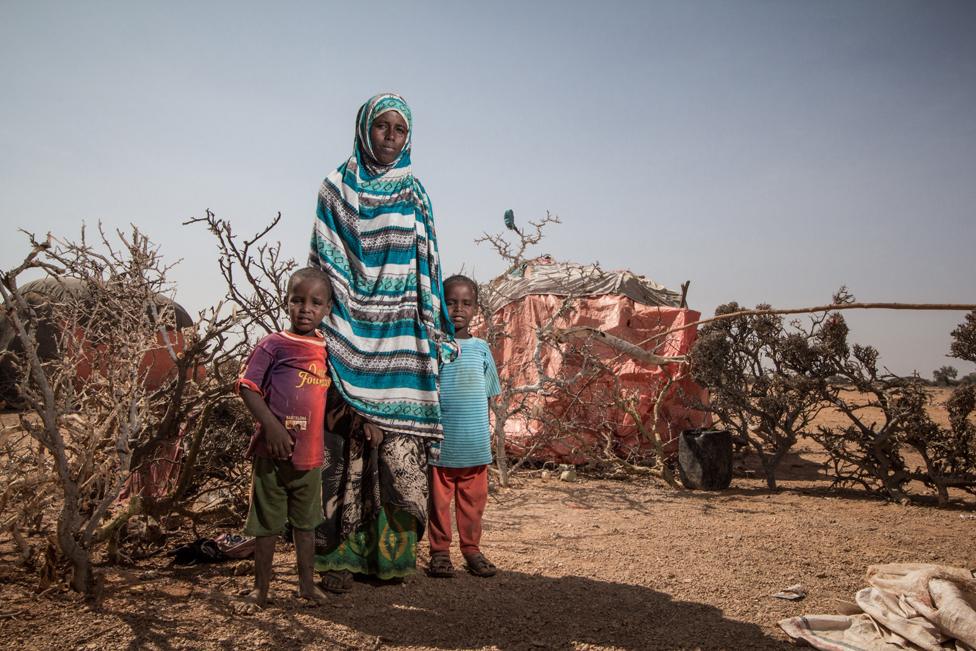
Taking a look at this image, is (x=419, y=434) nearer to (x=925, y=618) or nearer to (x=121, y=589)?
(x=121, y=589)

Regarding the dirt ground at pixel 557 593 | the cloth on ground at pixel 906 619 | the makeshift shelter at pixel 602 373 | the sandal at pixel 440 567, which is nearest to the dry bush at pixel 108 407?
the dirt ground at pixel 557 593

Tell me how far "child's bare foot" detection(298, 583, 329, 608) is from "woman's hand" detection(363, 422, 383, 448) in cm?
64

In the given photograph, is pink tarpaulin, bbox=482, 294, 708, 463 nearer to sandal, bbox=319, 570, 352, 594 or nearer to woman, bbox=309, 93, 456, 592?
woman, bbox=309, 93, 456, 592

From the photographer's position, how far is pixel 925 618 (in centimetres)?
249

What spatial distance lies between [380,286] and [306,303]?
406mm

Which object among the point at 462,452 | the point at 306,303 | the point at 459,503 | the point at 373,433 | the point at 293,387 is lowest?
the point at 459,503

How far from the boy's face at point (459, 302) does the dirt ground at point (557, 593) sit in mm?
1293

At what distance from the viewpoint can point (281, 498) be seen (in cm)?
259

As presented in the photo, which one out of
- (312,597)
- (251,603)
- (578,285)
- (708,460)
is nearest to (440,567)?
(312,597)

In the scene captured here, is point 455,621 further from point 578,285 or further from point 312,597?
point 578,285

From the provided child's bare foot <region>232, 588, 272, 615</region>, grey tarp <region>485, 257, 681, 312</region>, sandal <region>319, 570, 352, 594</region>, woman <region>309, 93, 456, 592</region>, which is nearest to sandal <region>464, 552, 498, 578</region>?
woman <region>309, 93, 456, 592</region>

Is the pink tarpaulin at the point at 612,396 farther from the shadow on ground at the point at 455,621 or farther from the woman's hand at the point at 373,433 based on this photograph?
the woman's hand at the point at 373,433

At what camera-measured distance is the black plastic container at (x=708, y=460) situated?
6031 mm

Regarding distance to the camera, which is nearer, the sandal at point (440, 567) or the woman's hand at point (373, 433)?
the woman's hand at point (373, 433)
